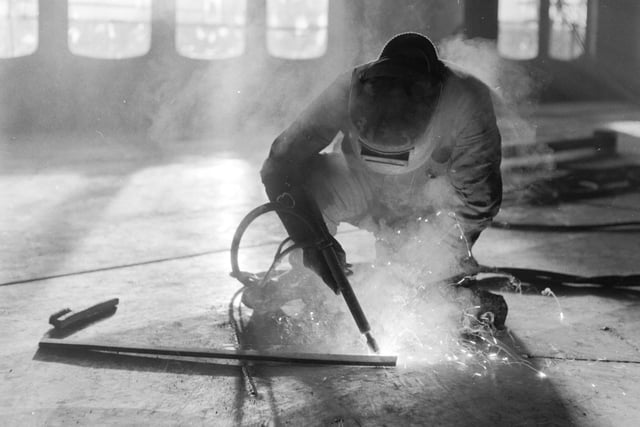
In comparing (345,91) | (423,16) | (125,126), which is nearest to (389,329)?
(345,91)

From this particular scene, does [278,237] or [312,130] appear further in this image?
[278,237]

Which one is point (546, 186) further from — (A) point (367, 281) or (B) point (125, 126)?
(B) point (125, 126)

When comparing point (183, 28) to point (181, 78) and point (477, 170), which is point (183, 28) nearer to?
point (181, 78)

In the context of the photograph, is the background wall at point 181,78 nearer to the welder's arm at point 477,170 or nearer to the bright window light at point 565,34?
the bright window light at point 565,34

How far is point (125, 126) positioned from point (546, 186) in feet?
18.0

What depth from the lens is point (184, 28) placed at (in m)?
9.71

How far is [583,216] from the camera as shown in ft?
15.3

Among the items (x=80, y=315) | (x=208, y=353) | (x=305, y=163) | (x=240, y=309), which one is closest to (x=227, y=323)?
(x=240, y=309)

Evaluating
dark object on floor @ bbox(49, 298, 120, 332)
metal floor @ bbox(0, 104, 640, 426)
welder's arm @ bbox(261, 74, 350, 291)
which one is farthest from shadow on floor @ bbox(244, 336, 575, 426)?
dark object on floor @ bbox(49, 298, 120, 332)

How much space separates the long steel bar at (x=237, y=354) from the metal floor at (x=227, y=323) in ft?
0.10

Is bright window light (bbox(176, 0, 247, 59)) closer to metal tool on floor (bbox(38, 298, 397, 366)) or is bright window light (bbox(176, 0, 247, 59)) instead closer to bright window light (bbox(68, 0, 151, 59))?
bright window light (bbox(68, 0, 151, 59))

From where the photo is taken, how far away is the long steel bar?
2.36m

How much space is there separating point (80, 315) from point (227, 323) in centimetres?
57

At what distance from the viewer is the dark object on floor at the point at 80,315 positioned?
2678 mm
